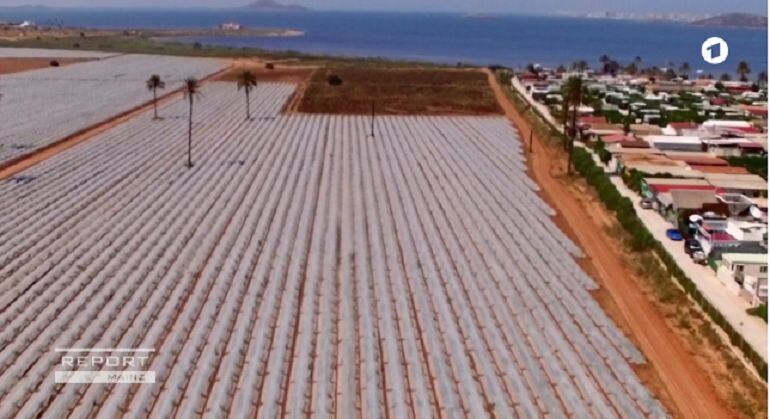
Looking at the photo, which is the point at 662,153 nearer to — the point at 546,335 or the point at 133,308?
the point at 546,335

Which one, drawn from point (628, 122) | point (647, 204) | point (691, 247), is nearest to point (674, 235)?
point (691, 247)

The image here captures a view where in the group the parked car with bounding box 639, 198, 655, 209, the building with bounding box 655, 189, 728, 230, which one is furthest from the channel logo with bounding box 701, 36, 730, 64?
the parked car with bounding box 639, 198, 655, 209


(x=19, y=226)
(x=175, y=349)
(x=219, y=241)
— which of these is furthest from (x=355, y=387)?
(x=19, y=226)

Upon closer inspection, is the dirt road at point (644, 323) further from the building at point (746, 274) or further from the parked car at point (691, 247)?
the building at point (746, 274)

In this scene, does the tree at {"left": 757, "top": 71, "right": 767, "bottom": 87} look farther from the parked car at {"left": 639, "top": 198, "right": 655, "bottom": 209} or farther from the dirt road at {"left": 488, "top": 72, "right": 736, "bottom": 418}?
the dirt road at {"left": 488, "top": 72, "right": 736, "bottom": 418}

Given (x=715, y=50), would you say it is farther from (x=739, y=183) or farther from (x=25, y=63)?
(x=25, y=63)
